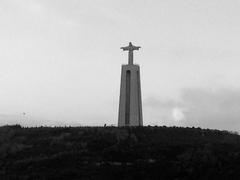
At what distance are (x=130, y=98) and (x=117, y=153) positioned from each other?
16234 millimetres

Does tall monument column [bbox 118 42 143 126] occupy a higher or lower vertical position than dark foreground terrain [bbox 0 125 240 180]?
higher

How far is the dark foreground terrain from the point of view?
28.0 meters

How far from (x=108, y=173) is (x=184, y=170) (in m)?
4.16

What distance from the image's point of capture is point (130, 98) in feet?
162

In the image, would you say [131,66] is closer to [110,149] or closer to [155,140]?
[155,140]

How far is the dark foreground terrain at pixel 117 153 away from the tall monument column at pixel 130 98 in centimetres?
763

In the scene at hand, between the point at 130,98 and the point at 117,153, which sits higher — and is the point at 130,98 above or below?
above

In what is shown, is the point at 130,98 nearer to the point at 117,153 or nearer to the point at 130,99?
the point at 130,99

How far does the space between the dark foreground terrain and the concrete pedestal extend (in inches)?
300

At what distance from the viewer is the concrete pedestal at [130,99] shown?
49.2 metres

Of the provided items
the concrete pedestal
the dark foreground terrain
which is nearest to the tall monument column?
the concrete pedestal

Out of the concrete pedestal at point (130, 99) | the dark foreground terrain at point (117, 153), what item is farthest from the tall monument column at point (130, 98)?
the dark foreground terrain at point (117, 153)

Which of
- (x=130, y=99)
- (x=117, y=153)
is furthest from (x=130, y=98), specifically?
(x=117, y=153)

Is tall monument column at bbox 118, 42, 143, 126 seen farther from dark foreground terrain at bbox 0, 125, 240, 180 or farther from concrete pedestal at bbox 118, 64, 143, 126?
dark foreground terrain at bbox 0, 125, 240, 180
